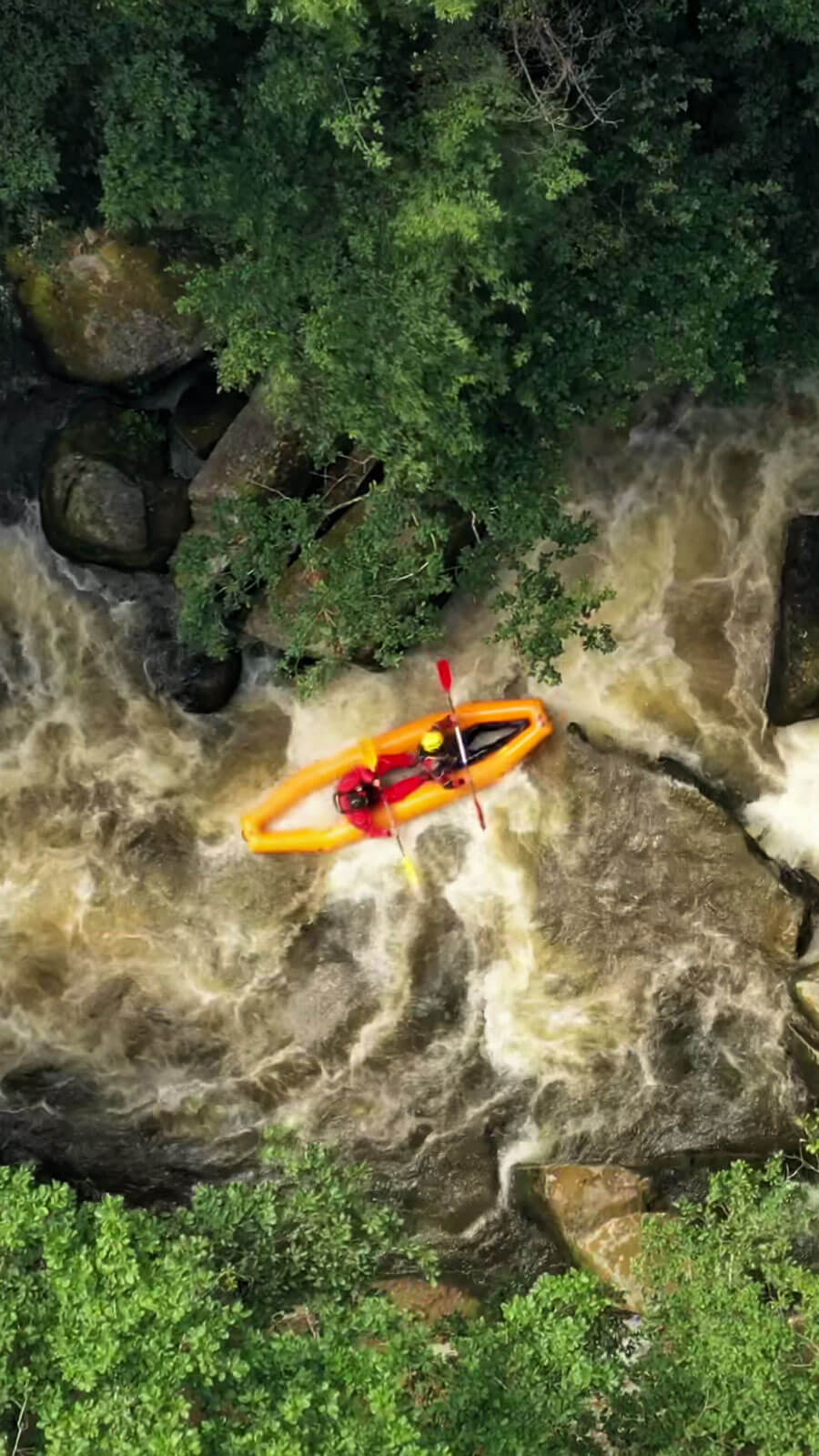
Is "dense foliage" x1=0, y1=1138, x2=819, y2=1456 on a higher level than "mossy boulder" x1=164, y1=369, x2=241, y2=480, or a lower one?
lower

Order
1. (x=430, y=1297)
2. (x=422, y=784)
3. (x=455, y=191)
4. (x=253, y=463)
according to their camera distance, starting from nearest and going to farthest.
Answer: (x=455, y=191) < (x=430, y=1297) < (x=253, y=463) < (x=422, y=784)

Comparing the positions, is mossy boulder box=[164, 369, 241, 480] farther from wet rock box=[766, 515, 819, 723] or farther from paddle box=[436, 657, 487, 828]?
wet rock box=[766, 515, 819, 723]

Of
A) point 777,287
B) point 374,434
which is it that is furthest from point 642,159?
point 374,434

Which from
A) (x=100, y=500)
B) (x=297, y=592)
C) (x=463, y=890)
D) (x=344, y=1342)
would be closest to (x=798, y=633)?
(x=463, y=890)

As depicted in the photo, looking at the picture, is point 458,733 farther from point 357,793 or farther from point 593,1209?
point 593,1209

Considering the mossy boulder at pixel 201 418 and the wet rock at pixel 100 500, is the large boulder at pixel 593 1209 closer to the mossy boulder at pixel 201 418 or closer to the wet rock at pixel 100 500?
the wet rock at pixel 100 500

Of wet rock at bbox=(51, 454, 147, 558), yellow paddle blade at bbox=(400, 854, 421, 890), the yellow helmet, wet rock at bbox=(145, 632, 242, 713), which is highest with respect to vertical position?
wet rock at bbox=(51, 454, 147, 558)

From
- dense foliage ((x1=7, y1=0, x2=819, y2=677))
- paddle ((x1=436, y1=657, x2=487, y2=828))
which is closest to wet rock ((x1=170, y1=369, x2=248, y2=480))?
dense foliage ((x1=7, y1=0, x2=819, y2=677))
